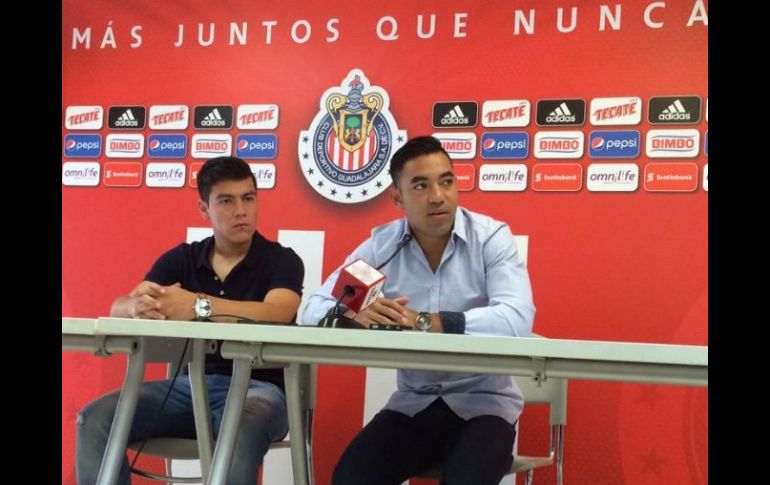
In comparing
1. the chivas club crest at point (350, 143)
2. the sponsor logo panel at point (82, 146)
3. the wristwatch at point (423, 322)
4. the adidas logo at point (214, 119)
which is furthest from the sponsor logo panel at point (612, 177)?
the sponsor logo panel at point (82, 146)

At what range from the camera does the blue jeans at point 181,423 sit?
2363 millimetres

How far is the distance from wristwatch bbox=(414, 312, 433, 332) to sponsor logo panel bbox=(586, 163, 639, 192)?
153 centimetres

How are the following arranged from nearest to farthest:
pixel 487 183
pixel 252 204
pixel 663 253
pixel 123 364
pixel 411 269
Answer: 1. pixel 411 269
2. pixel 252 204
3. pixel 663 253
4. pixel 487 183
5. pixel 123 364

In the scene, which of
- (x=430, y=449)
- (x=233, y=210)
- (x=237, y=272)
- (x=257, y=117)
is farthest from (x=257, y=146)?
(x=430, y=449)

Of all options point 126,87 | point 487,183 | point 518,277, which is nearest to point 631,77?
point 487,183

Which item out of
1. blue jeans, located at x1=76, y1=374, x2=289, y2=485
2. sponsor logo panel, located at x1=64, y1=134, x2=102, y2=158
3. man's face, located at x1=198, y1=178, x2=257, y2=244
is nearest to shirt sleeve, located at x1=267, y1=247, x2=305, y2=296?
man's face, located at x1=198, y1=178, x2=257, y2=244

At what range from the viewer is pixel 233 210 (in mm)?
3014

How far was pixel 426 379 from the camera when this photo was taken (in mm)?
2488

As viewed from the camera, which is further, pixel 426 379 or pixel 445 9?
pixel 445 9

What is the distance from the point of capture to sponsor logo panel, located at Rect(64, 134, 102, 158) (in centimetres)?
421

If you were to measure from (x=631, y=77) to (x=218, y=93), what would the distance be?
1.82 metres

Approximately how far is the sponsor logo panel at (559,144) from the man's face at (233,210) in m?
1.22

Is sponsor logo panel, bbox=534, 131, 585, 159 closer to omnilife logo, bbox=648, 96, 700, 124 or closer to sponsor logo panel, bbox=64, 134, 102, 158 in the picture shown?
omnilife logo, bbox=648, 96, 700, 124

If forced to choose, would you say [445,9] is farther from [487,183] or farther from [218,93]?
[218,93]
